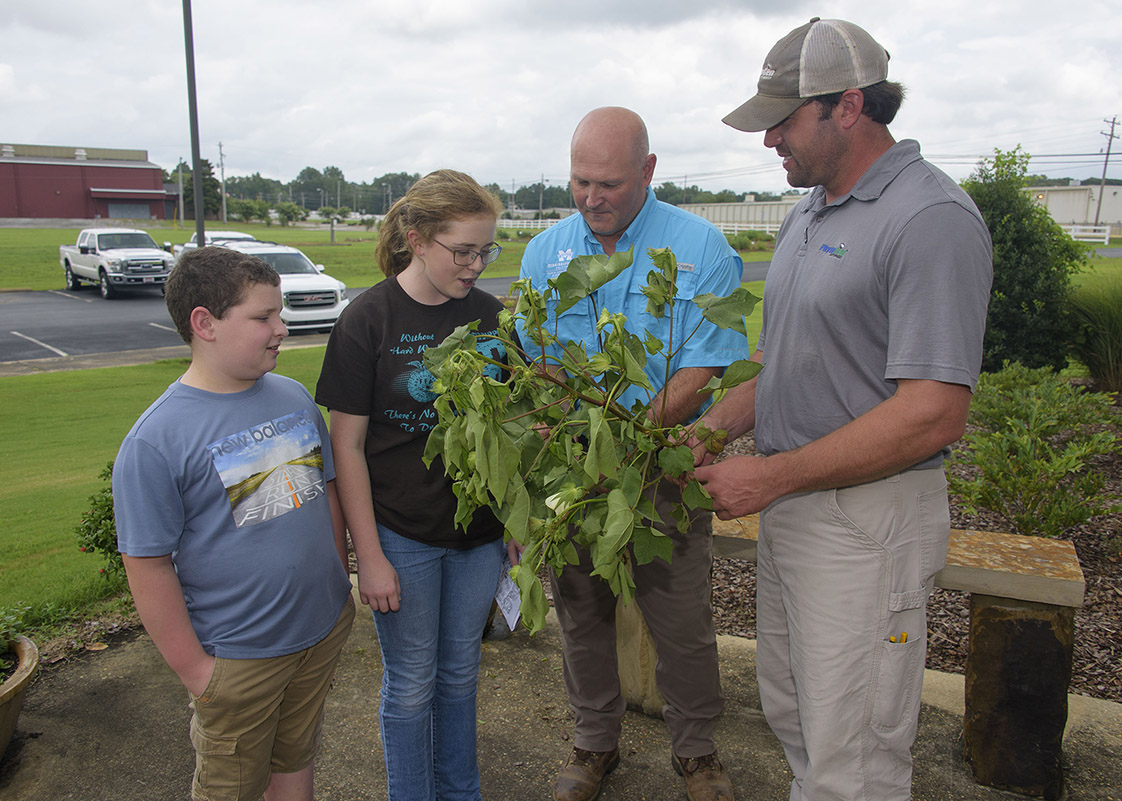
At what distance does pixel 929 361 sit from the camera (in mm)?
1778

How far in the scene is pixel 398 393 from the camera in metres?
2.25

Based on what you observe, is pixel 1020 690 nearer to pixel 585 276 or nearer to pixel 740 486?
pixel 740 486

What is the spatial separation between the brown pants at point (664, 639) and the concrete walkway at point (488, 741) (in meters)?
0.21

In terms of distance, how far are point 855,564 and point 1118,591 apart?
2830mm

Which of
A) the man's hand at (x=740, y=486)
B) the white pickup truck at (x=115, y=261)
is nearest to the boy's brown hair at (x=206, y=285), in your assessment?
the man's hand at (x=740, y=486)

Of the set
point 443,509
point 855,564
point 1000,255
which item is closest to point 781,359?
point 855,564

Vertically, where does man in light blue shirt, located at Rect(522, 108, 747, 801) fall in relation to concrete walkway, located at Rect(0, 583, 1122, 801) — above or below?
above

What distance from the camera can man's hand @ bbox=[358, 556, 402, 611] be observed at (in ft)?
7.37

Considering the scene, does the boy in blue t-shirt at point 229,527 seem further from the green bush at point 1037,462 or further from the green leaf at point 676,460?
the green bush at point 1037,462

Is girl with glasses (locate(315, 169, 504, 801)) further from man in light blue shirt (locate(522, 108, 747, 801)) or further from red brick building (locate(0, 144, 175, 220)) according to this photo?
red brick building (locate(0, 144, 175, 220))

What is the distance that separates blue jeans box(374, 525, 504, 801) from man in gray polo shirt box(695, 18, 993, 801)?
0.85 metres

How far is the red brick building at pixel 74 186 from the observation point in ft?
207

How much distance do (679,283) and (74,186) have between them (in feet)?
251

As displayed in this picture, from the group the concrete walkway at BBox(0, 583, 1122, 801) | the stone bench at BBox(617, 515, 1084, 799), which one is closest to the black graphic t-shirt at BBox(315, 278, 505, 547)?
the concrete walkway at BBox(0, 583, 1122, 801)
